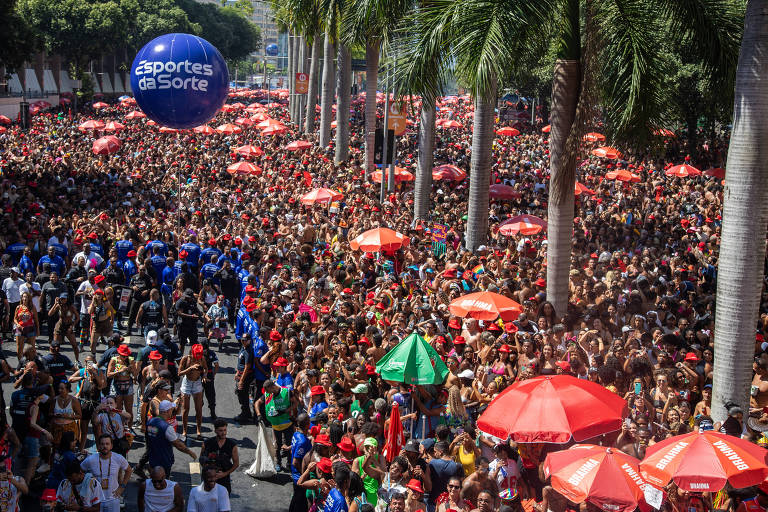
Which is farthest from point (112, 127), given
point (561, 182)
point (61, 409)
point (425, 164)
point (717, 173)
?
point (61, 409)

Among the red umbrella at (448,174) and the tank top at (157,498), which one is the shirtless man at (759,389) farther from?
the red umbrella at (448,174)

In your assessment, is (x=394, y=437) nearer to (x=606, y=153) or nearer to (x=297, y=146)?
(x=606, y=153)

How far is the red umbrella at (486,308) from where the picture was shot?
12.1 meters

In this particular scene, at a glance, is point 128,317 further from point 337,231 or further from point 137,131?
point 137,131

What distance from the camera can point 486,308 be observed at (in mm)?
12109

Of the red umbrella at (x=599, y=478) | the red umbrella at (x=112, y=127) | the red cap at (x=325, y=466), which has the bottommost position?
the red cap at (x=325, y=466)

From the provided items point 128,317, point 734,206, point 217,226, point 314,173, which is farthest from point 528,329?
point 314,173

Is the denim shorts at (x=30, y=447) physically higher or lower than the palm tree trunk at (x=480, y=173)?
lower

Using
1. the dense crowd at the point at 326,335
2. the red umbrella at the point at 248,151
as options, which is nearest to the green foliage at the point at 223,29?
the red umbrella at the point at 248,151

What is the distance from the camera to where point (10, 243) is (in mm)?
18094

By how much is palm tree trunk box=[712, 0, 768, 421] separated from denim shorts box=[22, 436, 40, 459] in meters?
7.77

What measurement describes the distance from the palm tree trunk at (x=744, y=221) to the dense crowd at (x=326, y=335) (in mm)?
568

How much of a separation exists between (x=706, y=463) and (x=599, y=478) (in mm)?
897

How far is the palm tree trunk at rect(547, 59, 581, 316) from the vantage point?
13.4m
